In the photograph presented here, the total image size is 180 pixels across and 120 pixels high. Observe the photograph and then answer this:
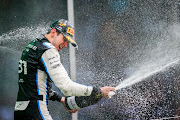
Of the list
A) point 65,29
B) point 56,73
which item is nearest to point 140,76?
point 65,29

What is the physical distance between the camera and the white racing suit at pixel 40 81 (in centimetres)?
167

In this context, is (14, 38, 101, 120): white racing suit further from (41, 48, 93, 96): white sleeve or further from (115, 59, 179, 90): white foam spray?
(115, 59, 179, 90): white foam spray

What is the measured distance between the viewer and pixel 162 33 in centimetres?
352

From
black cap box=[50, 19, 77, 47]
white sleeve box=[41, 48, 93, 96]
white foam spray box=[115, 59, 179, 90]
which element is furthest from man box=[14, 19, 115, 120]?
white foam spray box=[115, 59, 179, 90]

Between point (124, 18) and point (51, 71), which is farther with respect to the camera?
point (124, 18)

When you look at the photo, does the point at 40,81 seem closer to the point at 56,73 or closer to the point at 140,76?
the point at 56,73

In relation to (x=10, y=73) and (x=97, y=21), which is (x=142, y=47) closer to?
(x=97, y=21)

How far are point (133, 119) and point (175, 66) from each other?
111 centimetres

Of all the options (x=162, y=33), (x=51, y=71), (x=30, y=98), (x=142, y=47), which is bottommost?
(x=30, y=98)

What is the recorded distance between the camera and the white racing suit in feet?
5.49

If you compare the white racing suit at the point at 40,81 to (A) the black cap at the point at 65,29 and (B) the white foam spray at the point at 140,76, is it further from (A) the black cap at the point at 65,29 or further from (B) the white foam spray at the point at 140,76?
(B) the white foam spray at the point at 140,76

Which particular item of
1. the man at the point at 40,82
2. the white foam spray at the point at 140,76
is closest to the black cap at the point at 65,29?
the man at the point at 40,82

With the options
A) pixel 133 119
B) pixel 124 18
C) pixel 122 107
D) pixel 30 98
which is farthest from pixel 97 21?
pixel 30 98

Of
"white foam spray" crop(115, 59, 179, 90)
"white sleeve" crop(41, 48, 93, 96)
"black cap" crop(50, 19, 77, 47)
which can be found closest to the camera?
"white sleeve" crop(41, 48, 93, 96)
